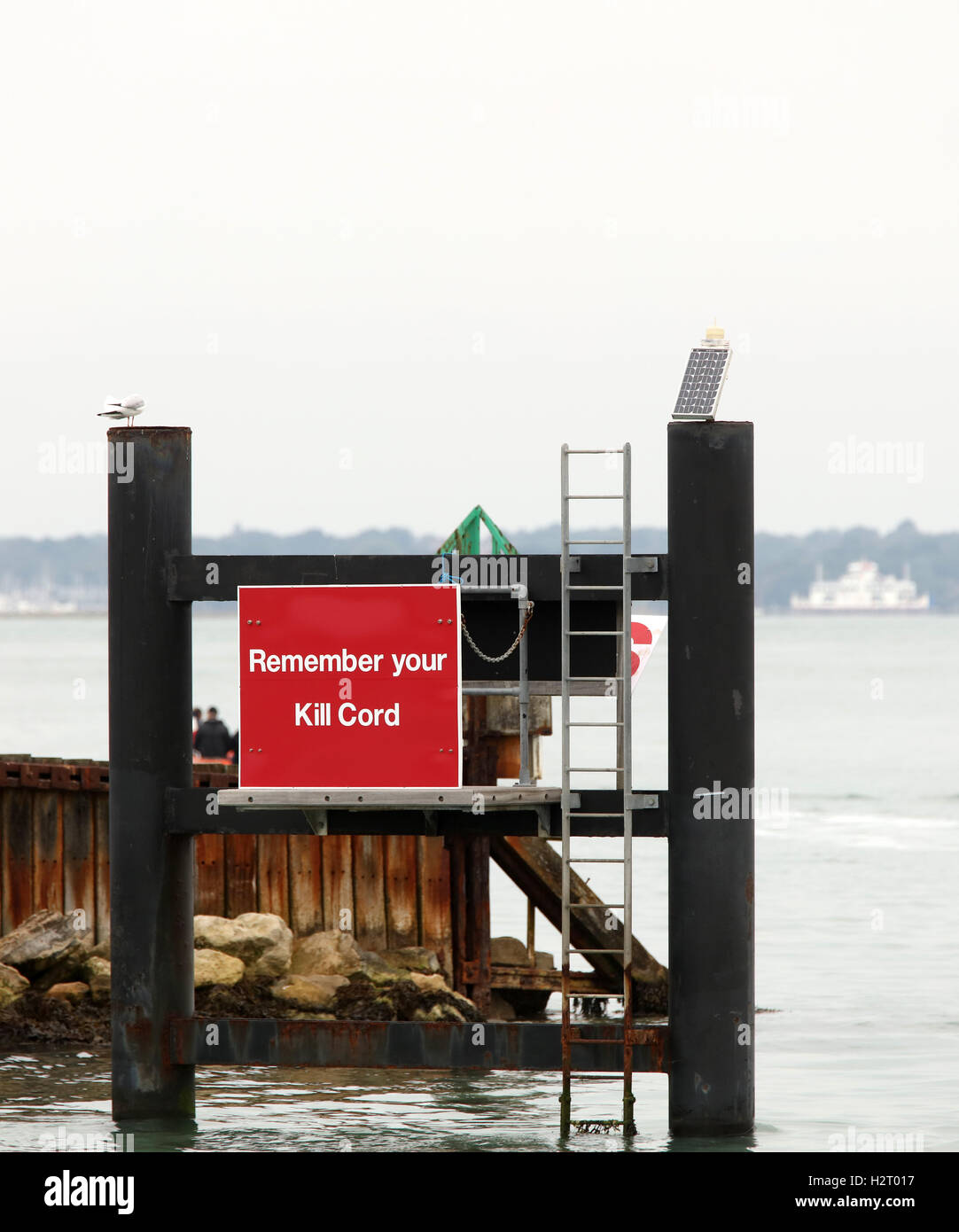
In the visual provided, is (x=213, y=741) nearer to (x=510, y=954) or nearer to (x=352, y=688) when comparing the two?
(x=510, y=954)

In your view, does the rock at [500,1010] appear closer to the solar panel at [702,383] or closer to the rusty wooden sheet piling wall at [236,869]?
the rusty wooden sheet piling wall at [236,869]

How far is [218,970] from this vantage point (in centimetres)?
1723

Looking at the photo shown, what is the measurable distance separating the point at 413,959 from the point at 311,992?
1.11 metres

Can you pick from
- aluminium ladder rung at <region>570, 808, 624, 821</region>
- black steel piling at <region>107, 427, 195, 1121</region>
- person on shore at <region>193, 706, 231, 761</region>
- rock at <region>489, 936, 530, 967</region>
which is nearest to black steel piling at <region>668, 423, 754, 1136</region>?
aluminium ladder rung at <region>570, 808, 624, 821</region>

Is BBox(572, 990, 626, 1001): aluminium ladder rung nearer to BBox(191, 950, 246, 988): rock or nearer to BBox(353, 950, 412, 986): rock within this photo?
BBox(353, 950, 412, 986): rock

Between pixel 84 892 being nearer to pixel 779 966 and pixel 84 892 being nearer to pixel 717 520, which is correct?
pixel 717 520

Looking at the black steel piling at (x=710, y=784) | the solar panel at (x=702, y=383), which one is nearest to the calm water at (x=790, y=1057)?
the black steel piling at (x=710, y=784)

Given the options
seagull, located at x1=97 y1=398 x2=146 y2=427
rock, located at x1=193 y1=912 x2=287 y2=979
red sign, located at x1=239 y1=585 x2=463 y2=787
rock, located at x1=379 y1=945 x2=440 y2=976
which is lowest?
rock, located at x1=379 y1=945 x2=440 y2=976

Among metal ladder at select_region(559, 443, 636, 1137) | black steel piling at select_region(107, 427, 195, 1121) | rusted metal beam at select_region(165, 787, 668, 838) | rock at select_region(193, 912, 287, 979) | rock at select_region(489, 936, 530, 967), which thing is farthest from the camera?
rock at select_region(489, 936, 530, 967)

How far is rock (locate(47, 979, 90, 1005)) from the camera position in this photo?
17.3m

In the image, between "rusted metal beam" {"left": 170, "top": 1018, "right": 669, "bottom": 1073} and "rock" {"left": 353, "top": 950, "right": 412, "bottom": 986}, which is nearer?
"rusted metal beam" {"left": 170, "top": 1018, "right": 669, "bottom": 1073}

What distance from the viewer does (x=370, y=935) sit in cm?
1803

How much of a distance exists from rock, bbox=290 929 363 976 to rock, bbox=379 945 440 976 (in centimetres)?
34
